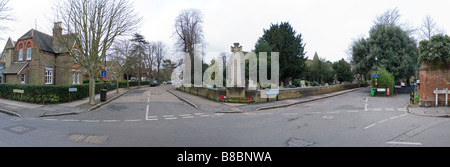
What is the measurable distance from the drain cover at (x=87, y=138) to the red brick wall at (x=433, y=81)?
17.4 metres

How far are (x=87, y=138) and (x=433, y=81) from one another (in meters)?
18.5

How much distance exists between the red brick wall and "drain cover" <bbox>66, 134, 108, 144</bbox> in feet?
56.9

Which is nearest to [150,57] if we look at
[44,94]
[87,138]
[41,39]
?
[41,39]

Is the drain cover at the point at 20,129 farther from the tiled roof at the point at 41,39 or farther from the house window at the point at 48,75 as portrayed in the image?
the house window at the point at 48,75

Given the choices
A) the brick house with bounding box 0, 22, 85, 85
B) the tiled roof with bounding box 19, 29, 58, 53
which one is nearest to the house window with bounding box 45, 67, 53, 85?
the brick house with bounding box 0, 22, 85, 85

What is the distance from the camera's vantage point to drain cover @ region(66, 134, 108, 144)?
5.99 m

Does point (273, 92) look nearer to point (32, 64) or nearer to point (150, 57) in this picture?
point (32, 64)

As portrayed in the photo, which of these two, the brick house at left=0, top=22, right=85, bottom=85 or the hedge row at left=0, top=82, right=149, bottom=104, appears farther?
the brick house at left=0, top=22, right=85, bottom=85

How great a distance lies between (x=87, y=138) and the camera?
6309 mm

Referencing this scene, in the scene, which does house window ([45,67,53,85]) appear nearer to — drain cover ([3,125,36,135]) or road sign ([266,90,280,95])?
drain cover ([3,125,36,135])

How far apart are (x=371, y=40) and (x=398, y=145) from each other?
2530 cm

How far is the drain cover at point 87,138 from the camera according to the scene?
5.99 m

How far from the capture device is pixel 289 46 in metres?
29.4
